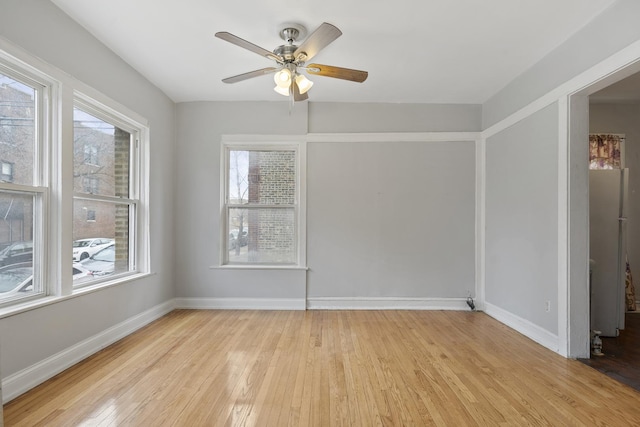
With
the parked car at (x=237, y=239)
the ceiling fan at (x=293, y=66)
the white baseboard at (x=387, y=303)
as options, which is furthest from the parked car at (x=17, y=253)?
the white baseboard at (x=387, y=303)

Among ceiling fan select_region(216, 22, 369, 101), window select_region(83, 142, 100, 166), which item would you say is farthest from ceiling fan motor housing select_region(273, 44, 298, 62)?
window select_region(83, 142, 100, 166)

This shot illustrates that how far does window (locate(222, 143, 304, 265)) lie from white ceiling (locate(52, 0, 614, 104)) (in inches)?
35.3

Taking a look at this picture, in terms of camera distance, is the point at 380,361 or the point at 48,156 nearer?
the point at 48,156

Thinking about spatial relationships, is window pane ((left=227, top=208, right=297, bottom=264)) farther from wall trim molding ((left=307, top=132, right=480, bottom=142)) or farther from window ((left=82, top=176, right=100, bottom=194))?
window ((left=82, top=176, right=100, bottom=194))

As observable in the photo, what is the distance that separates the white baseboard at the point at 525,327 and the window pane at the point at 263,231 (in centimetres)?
258

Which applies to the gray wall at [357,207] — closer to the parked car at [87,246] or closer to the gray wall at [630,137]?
the parked car at [87,246]

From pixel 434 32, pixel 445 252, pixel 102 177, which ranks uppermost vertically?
pixel 434 32

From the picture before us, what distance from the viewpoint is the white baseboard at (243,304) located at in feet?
13.9

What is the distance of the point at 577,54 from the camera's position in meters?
2.69

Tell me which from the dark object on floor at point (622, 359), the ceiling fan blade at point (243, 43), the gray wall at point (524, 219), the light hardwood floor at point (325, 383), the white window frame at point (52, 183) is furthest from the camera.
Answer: the gray wall at point (524, 219)

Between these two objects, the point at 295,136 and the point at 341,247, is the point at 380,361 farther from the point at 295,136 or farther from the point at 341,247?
the point at 295,136

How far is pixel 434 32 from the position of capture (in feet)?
8.84

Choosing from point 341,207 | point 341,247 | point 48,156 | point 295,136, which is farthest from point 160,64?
point 341,247

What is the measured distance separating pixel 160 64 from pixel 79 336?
2.60 metres
